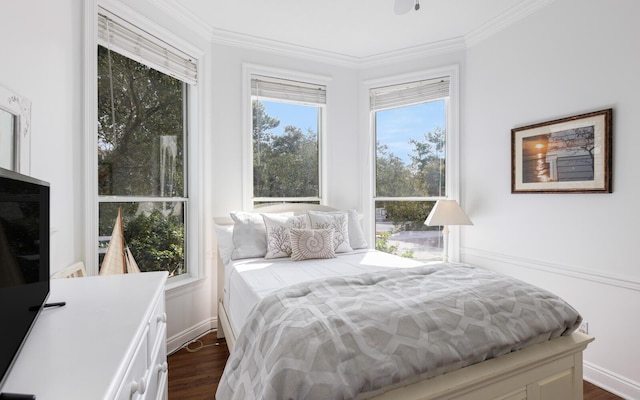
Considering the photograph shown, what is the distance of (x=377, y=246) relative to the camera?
147 inches

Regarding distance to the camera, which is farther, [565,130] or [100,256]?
[565,130]

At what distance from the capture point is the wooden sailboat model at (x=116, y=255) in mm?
2152

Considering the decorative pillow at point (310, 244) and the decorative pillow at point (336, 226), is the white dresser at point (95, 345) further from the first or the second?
the decorative pillow at point (336, 226)

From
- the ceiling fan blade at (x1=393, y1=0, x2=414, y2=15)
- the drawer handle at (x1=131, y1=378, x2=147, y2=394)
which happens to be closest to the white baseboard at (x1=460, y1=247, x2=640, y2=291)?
the ceiling fan blade at (x1=393, y1=0, x2=414, y2=15)

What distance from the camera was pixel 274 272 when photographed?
2.23 m

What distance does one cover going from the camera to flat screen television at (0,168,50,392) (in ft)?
2.30

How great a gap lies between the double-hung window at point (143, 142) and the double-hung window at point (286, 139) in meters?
0.70

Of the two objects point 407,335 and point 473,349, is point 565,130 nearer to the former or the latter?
point 473,349

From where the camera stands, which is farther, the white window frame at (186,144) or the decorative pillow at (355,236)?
the decorative pillow at (355,236)

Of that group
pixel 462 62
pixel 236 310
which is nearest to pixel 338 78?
pixel 462 62

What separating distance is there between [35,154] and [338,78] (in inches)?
114

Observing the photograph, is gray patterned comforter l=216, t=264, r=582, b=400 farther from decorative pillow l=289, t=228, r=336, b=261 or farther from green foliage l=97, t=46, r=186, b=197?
green foliage l=97, t=46, r=186, b=197

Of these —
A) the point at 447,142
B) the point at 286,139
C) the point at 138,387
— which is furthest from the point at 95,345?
the point at 447,142

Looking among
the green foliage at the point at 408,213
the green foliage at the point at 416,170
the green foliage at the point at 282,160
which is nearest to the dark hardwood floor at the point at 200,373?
the green foliage at the point at 282,160
